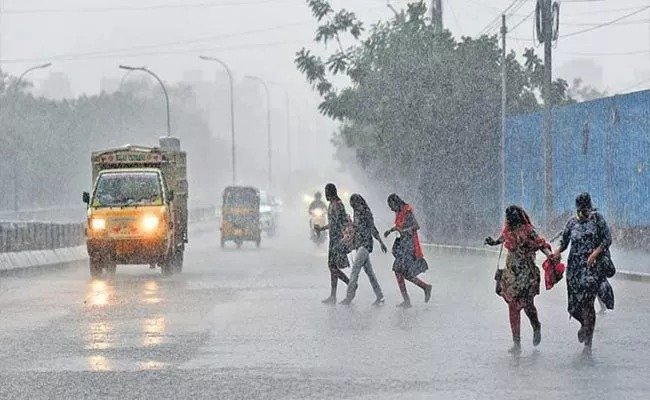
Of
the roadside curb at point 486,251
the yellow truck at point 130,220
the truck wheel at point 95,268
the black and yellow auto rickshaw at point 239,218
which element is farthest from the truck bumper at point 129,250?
the black and yellow auto rickshaw at point 239,218

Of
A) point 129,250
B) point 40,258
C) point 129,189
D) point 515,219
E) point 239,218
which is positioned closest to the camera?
point 515,219

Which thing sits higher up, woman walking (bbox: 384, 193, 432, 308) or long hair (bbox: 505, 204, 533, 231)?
long hair (bbox: 505, 204, 533, 231)

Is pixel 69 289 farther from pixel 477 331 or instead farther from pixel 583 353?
pixel 583 353

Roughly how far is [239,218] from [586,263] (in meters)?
35.1

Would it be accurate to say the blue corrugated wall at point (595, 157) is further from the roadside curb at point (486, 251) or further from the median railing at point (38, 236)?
the median railing at point (38, 236)

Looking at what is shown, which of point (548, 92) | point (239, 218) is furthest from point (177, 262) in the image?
point (239, 218)

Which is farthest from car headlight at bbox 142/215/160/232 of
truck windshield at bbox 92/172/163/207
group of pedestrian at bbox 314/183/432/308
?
group of pedestrian at bbox 314/183/432/308

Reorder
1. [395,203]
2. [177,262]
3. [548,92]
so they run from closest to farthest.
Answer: [395,203], [177,262], [548,92]

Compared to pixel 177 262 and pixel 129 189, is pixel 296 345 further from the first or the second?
pixel 177 262

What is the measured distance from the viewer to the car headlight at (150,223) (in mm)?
31200

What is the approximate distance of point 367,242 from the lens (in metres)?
22.5

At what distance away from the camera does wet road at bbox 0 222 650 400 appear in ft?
41.6

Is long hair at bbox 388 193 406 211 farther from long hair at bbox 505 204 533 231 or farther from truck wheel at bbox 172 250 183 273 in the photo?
truck wheel at bbox 172 250 183 273

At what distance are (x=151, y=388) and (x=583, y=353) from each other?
4.76m
